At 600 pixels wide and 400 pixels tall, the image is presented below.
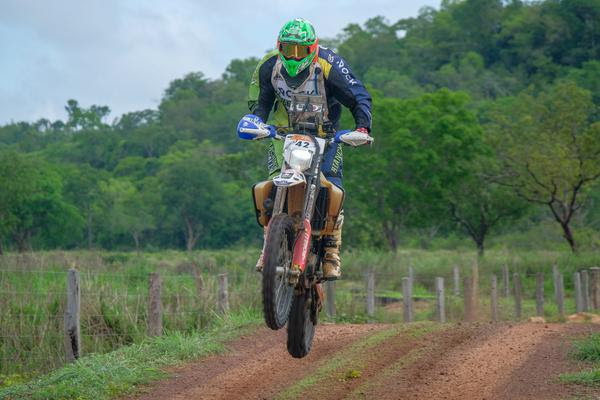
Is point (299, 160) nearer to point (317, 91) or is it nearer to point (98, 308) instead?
point (317, 91)

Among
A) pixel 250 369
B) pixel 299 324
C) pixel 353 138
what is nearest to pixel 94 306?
pixel 250 369

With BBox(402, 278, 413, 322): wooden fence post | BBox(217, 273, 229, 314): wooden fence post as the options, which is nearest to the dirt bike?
BBox(217, 273, 229, 314): wooden fence post

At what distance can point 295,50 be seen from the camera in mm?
9047

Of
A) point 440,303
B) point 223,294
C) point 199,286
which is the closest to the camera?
point 223,294

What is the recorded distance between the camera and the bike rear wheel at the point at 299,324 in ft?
30.7

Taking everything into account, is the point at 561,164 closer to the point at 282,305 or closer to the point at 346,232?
the point at 346,232

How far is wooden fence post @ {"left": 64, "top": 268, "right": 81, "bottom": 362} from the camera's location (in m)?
13.0

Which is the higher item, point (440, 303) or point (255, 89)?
point (255, 89)

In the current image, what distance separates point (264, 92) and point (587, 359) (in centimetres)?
491

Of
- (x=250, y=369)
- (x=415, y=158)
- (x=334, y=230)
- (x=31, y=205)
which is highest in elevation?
(x=415, y=158)

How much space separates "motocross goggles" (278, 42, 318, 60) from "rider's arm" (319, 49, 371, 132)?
0.41 m

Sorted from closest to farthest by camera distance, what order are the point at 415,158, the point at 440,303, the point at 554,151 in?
the point at 440,303 < the point at 554,151 < the point at 415,158

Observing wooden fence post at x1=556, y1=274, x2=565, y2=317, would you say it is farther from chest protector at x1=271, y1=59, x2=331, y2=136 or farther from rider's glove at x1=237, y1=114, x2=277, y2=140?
rider's glove at x1=237, y1=114, x2=277, y2=140

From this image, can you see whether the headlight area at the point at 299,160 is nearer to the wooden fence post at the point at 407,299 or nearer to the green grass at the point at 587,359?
the green grass at the point at 587,359
